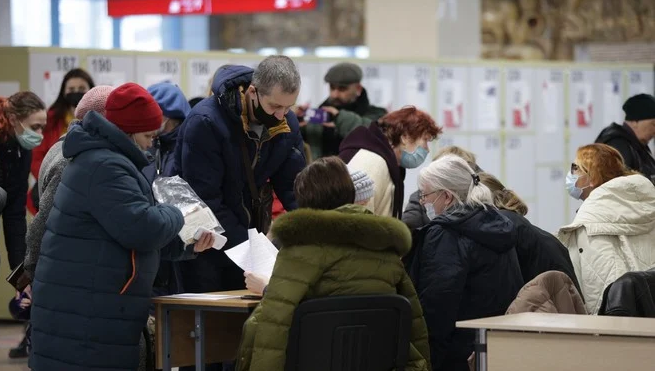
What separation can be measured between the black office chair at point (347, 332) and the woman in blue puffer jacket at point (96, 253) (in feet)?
2.21

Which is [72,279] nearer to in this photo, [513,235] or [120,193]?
[120,193]

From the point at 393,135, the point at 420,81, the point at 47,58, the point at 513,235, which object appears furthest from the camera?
the point at 420,81

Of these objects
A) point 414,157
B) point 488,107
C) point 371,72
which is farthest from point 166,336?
point 488,107

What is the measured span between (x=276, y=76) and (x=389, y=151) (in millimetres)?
1574

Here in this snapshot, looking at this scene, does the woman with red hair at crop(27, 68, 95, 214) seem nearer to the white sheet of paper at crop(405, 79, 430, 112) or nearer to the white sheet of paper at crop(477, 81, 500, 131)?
the white sheet of paper at crop(405, 79, 430, 112)

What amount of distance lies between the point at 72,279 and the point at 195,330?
1.80ft

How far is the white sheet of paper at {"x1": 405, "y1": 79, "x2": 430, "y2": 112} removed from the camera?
10.2m

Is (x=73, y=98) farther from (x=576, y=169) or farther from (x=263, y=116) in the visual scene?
(x=576, y=169)

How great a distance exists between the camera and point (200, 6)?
11445mm

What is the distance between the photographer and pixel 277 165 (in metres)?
5.30

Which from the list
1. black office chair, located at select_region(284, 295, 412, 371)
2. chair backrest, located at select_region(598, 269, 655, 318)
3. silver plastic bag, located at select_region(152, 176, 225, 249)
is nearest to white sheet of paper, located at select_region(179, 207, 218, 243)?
silver plastic bag, located at select_region(152, 176, 225, 249)

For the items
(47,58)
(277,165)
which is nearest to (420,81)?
(47,58)

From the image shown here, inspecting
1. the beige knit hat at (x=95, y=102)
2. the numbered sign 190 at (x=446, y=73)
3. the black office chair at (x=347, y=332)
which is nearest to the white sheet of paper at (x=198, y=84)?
the numbered sign 190 at (x=446, y=73)

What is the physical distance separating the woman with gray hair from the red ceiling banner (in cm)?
624
